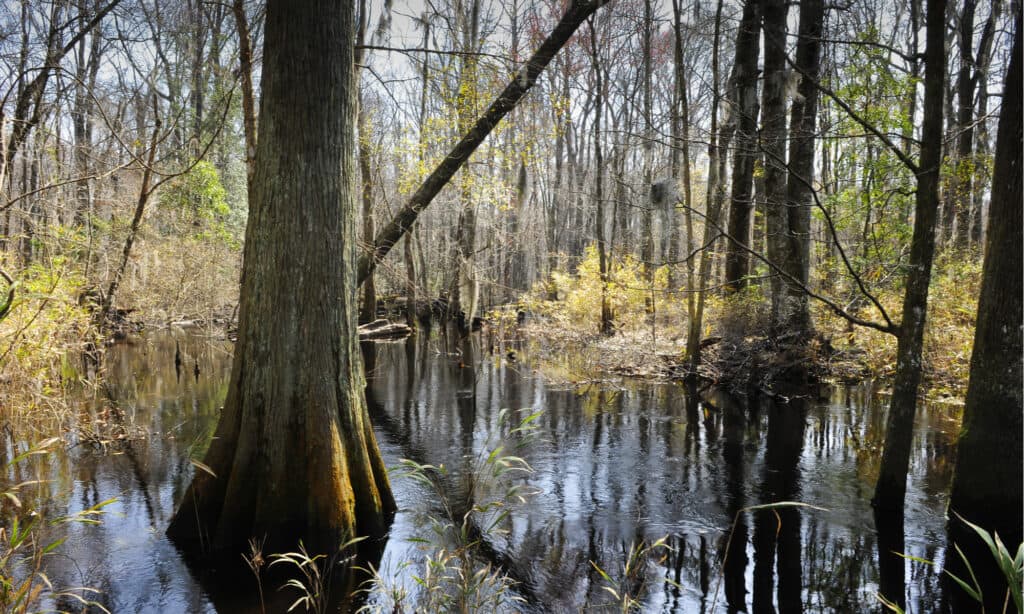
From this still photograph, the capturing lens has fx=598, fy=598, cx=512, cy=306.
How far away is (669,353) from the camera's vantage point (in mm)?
14320

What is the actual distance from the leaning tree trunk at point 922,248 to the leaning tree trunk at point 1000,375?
39cm

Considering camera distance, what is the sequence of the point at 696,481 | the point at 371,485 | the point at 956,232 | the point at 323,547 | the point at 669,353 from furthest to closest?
the point at 956,232 < the point at 669,353 < the point at 696,481 < the point at 371,485 < the point at 323,547

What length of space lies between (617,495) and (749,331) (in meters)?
6.71

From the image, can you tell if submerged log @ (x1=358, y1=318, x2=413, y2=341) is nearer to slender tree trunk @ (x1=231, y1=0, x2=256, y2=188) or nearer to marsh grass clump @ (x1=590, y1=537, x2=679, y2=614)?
slender tree trunk @ (x1=231, y1=0, x2=256, y2=188)

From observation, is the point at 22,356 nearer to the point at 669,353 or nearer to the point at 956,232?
the point at 669,353

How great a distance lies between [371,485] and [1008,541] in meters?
5.06

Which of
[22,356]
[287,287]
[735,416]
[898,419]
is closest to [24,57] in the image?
[22,356]

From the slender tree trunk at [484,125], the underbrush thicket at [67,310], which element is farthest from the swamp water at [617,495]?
the slender tree trunk at [484,125]

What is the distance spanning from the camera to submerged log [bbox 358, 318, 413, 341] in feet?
68.6

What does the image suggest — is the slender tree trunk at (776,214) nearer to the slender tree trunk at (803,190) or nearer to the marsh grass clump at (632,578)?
the slender tree trunk at (803,190)

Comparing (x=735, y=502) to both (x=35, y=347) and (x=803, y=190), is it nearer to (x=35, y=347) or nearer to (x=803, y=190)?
(x=803, y=190)

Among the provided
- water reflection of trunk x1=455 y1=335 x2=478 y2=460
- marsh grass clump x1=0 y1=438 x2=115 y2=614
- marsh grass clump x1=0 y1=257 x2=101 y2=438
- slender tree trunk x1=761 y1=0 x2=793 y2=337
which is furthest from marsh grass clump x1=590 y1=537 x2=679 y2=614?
slender tree trunk x1=761 y1=0 x2=793 y2=337

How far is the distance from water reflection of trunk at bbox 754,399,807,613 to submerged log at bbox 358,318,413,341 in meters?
14.5

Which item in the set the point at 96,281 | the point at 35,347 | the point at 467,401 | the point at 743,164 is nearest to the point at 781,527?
the point at 467,401
